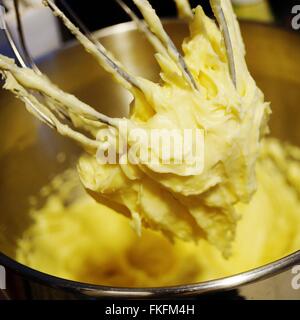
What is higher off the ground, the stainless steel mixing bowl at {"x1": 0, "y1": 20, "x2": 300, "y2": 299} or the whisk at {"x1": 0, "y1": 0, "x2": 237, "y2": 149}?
the stainless steel mixing bowl at {"x1": 0, "y1": 20, "x2": 300, "y2": 299}

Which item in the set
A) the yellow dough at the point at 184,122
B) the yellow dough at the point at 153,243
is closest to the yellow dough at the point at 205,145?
the yellow dough at the point at 184,122

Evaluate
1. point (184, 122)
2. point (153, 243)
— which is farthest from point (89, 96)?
point (184, 122)

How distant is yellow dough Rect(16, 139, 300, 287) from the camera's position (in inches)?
35.8

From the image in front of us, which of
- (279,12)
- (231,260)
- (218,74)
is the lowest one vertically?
(231,260)

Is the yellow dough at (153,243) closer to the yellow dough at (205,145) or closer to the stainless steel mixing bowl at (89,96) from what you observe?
the stainless steel mixing bowl at (89,96)

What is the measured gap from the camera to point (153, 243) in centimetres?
97

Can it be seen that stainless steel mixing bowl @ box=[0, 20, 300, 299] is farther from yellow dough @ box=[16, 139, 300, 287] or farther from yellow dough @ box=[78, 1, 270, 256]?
yellow dough @ box=[78, 1, 270, 256]

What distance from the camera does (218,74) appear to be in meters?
0.68

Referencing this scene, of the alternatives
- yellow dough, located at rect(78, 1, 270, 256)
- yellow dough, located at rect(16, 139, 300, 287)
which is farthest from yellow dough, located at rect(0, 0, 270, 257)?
yellow dough, located at rect(16, 139, 300, 287)

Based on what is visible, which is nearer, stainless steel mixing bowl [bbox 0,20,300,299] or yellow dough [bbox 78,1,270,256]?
yellow dough [bbox 78,1,270,256]

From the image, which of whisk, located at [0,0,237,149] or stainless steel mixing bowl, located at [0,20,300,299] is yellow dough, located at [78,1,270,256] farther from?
stainless steel mixing bowl, located at [0,20,300,299]
